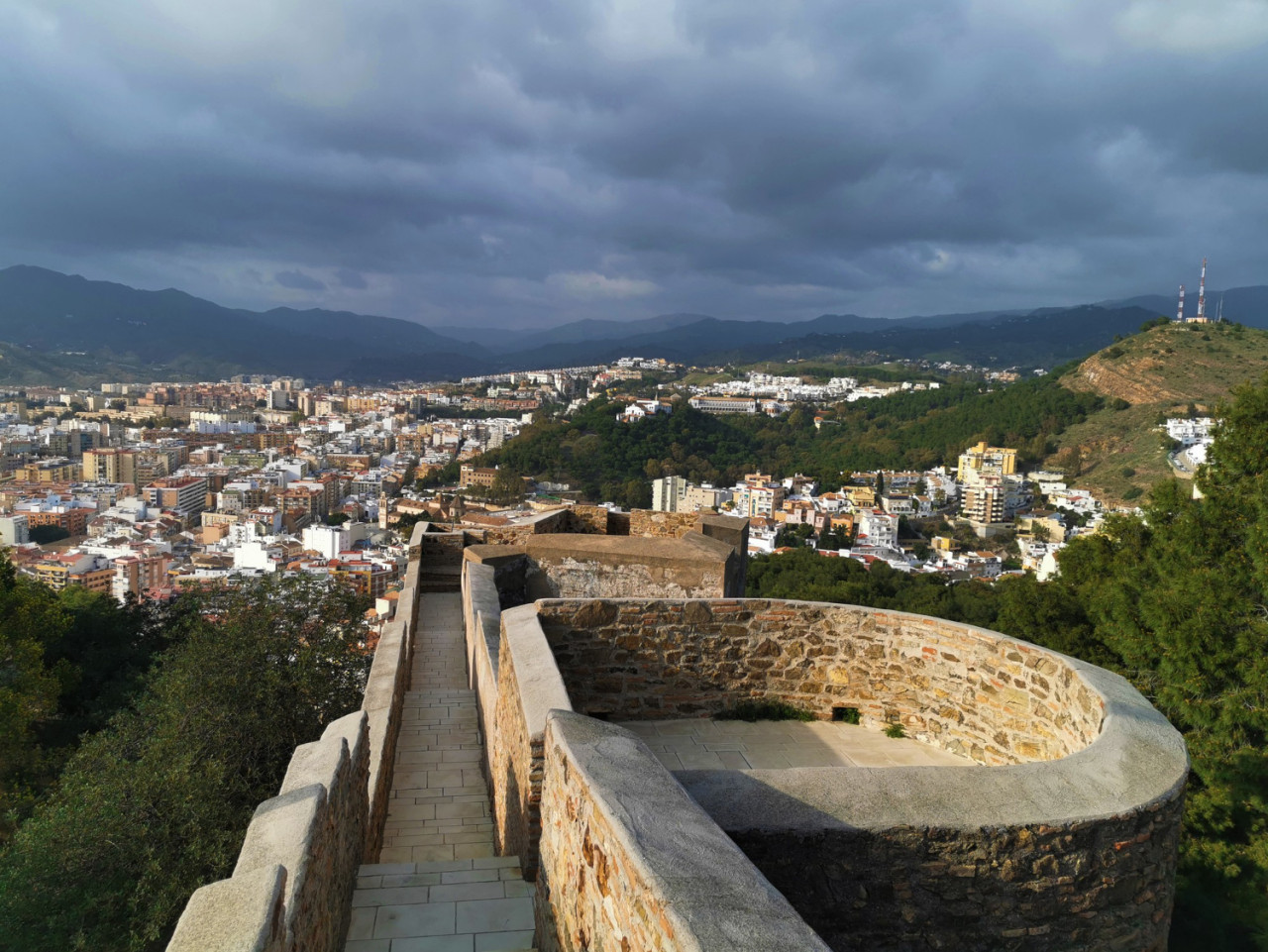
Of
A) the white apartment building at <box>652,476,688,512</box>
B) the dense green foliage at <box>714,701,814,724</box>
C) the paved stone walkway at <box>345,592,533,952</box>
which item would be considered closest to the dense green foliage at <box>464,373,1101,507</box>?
the white apartment building at <box>652,476,688,512</box>

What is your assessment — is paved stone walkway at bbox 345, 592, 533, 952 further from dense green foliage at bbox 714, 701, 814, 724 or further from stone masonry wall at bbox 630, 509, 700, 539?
stone masonry wall at bbox 630, 509, 700, 539

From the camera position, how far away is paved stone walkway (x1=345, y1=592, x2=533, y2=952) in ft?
8.44

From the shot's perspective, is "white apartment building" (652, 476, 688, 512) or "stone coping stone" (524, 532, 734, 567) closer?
"stone coping stone" (524, 532, 734, 567)

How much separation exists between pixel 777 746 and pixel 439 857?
163 cm

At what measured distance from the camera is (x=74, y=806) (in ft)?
19.8

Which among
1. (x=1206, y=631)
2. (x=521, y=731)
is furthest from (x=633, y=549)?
(x=1206, y=631)

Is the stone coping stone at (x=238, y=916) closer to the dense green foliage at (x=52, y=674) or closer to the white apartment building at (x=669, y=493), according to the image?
the dense green foliage at (x=52, y=674)

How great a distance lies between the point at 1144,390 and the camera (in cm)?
6588

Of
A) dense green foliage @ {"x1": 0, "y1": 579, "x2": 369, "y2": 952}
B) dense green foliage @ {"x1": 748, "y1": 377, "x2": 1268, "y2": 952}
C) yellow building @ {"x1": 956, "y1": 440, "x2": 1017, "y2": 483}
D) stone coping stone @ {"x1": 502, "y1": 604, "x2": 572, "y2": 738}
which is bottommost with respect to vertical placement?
yellow building @ {"x1": 956, "y1": 440, "x2": 1017, "y2": 483}

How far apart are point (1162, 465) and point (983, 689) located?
57501 mm

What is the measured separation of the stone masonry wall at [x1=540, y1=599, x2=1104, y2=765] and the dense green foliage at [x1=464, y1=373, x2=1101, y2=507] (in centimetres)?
5898

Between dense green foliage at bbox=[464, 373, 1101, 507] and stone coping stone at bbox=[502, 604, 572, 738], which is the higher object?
stone coping stone at bbox=[502, 604, 572, 738]

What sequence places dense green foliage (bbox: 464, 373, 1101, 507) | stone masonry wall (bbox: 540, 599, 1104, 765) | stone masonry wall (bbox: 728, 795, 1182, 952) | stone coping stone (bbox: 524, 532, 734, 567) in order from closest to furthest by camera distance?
stone masonry wall (bbox: 728, 795, 1182, 952), stone masonry wall (bbox: 540, 599, 1104, 765), stone coping stone (bbox: 524, 532, 734, 567), dense green foliage (bbox: 464, 373, 1101, 507)

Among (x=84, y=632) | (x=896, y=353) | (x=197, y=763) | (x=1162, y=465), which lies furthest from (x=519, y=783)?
(x=896, y=353)
